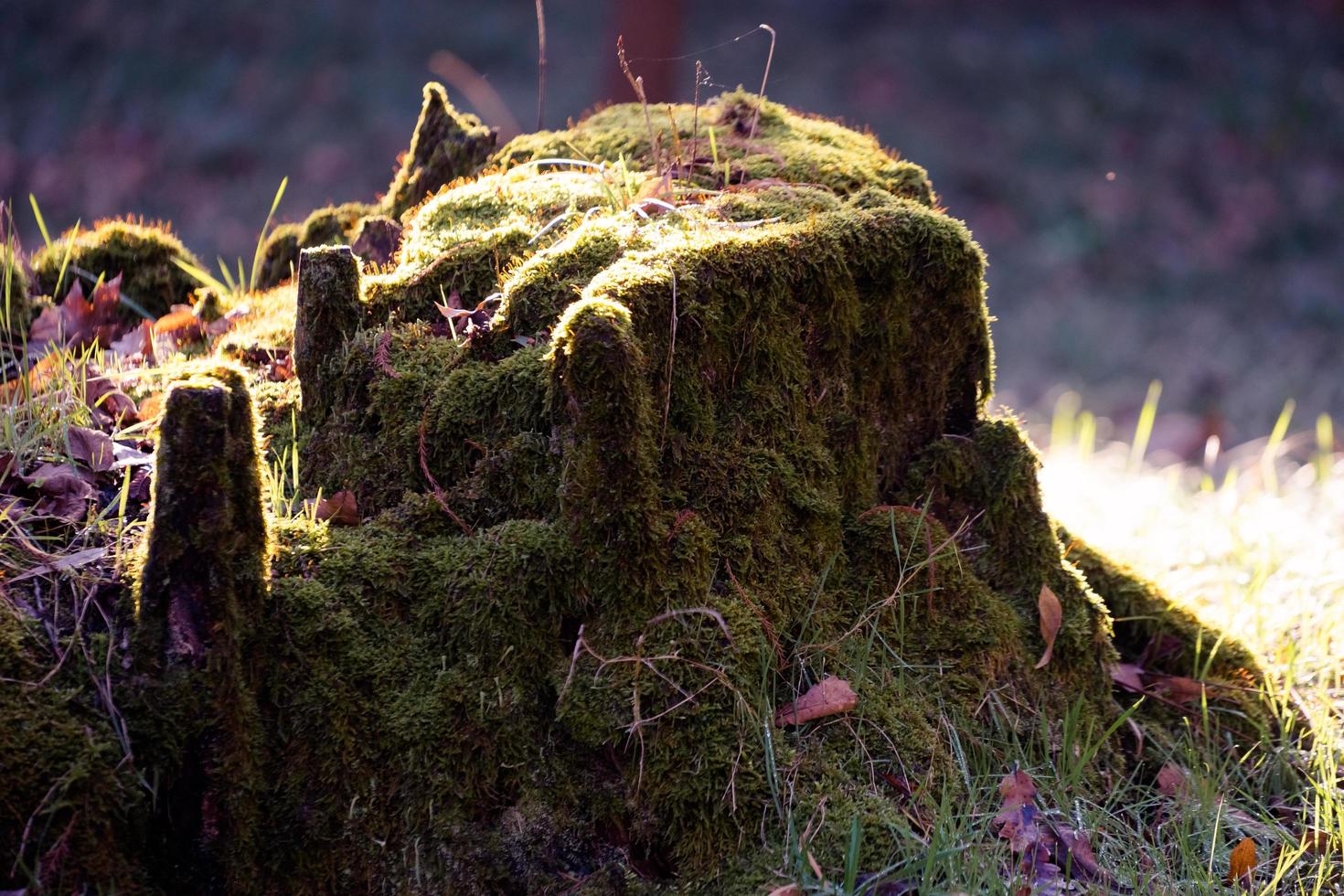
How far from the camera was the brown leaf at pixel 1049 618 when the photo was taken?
240cm

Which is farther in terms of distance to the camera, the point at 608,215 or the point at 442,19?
the point at 442,19

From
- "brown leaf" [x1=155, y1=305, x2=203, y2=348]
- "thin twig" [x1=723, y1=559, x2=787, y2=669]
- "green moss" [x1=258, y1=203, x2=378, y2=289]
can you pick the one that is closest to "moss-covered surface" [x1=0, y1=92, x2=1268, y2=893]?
"thin twig" [x1=723, y1=559, x2=787, y2=669]

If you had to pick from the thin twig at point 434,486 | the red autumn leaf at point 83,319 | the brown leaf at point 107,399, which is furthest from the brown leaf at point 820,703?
the red autumn leaf at point 83,319

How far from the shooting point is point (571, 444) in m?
1.93

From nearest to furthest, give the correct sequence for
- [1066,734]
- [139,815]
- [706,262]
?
[139,815] < [706,262] < [1066,734]

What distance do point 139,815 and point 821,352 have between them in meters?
1.59

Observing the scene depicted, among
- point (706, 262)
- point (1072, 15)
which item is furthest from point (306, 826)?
point (1072, 15)

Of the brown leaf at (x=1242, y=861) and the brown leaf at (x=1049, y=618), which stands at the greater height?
the brown leaf at (x=1049, y=618)

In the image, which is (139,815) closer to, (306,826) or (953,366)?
(306,826)

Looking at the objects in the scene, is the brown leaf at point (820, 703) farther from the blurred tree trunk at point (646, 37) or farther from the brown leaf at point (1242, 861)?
the blurred tree trunk at point (646, 37)

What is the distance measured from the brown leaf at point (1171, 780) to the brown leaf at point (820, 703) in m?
0.85

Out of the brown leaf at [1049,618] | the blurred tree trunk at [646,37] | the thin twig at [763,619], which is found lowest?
the brown leaf at [1049,618]

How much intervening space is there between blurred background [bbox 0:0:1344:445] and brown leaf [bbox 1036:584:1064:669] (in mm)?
6510

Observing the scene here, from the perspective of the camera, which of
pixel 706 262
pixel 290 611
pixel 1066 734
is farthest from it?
pixel 1066 734
